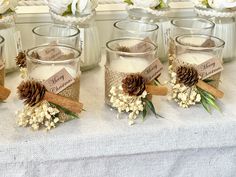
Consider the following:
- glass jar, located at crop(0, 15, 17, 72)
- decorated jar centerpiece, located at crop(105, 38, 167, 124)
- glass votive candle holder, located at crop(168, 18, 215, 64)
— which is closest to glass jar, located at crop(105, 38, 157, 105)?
decorated jar centerpiece, located at crop(105, 38, 167, 124)

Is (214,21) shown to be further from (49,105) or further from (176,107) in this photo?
(49,105)

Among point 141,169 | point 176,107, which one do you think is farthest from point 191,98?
point 141,169

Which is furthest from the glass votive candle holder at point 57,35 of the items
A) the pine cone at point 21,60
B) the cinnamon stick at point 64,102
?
the cinnamon stick at point 64,102

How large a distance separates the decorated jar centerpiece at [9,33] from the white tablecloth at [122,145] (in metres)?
0.11

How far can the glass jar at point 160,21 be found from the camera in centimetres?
95

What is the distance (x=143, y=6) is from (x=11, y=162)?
1.43ft

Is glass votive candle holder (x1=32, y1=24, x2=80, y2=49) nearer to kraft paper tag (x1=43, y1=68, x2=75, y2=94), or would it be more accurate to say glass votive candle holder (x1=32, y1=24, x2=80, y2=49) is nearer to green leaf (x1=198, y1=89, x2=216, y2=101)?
kraft paper tag (x1=43, y1=68, x2=75, y2=94)

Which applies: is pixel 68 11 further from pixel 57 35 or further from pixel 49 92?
pixel 49 92

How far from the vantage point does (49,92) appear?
2.28ft

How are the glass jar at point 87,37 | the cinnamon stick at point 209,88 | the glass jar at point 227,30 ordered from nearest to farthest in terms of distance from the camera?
the cinnamon stick at point 209,88 → the glass jar at point 87,37 → the glass jar at point 227,30

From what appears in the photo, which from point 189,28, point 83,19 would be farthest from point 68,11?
point 189,28

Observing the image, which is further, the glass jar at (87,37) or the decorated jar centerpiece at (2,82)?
the glass jar at (87,37)

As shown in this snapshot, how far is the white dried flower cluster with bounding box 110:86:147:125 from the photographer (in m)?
0.73

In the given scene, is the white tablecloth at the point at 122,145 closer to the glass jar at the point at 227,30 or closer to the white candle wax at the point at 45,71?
the white candle wax at the point at 45,71
